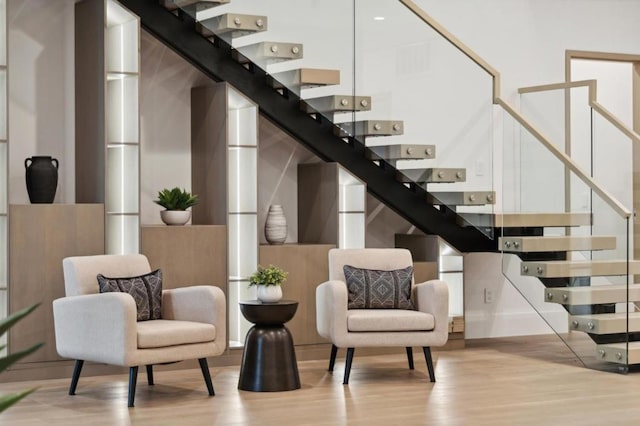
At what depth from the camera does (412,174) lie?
6.77 m

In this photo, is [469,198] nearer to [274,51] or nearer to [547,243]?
[547,243]

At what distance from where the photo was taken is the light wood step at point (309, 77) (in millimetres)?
6258

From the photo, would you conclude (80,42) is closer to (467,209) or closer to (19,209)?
(19,209)

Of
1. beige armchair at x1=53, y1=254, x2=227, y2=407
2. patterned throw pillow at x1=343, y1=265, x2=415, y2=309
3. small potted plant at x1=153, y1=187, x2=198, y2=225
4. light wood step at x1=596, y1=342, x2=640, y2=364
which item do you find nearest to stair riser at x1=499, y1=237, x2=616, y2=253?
light wood step at x1=596, y1=342, x2=640, y2=364

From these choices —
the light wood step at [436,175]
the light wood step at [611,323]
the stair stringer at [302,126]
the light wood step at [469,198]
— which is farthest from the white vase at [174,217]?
the light wood step at [611,323]

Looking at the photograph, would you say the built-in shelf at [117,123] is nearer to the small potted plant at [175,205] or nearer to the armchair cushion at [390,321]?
the small potted plant at [175,205]

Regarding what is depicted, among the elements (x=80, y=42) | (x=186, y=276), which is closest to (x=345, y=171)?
(x=186, y=276)

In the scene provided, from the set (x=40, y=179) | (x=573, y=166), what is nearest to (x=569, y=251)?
(x=573, y=166)

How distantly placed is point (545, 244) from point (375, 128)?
145cm

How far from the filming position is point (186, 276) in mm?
6168

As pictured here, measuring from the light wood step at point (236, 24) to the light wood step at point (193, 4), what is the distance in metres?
0.09

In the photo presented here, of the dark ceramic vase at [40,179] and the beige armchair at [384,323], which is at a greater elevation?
the dark ceramic vase at [40,179]

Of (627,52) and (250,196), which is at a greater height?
(627,52)

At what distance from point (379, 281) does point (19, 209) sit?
7.47 ft
